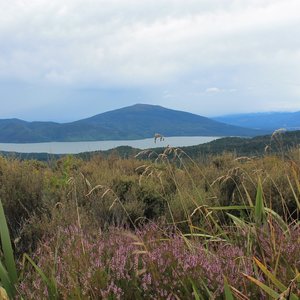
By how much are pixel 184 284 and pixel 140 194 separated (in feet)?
12.2

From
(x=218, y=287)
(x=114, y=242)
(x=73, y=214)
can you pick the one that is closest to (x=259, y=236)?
(x=218, y=287)

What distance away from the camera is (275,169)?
648 centimetres

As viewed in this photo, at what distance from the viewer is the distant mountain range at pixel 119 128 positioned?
360 ft

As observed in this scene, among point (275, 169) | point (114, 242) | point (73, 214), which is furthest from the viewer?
point (275, 169)

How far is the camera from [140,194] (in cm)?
595

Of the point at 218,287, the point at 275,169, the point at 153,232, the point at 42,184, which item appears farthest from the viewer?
the point at 275,169

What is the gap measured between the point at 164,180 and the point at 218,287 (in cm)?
433

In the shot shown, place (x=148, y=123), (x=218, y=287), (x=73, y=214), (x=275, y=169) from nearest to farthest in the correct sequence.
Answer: (x=218, y=287) → (x=73, y=214) → (x=275, y=169) → (x=148, y=123)

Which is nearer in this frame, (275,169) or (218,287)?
(218,287)

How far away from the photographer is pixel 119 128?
14875 cm

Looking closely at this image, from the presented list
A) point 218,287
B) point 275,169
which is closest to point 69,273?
point 218,287

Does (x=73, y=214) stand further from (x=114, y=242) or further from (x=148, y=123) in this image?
(x=148, y=123)

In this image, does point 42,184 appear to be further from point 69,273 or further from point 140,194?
point 69,273

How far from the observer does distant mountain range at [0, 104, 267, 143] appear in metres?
110
